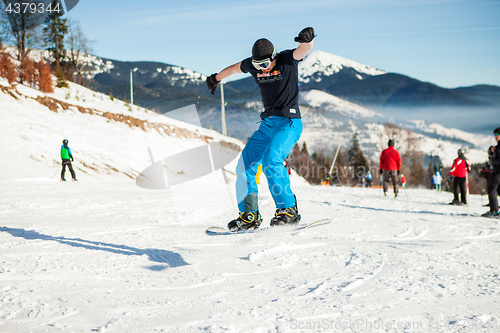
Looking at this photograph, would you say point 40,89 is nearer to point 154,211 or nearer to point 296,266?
point 154,211

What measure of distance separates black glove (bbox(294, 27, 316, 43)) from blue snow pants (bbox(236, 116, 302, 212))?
2.77 feet

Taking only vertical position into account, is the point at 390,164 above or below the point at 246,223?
above

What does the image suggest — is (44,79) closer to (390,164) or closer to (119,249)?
(390,164)

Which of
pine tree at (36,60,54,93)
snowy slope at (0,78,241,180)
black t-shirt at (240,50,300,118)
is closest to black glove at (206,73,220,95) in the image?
black t-shirt at (240,50,300,118)

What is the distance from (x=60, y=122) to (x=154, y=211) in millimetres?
15186

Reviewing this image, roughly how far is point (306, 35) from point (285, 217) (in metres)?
1.85

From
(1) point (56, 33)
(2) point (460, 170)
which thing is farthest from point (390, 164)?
(1) point (56, 33)

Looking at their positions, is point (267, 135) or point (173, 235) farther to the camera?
point (173, 235)

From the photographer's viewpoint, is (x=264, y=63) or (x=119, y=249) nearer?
(x=264, y=63)

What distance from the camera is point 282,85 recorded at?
12.1 ft

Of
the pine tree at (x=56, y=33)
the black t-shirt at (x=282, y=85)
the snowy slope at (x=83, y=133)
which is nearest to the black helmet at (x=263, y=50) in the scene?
the black t-shirt at (x=282, y=85)

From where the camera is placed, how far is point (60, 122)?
19.3 metres

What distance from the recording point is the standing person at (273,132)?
12.0 feet

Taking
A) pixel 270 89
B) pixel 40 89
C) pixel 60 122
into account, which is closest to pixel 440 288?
pixel 270 89
